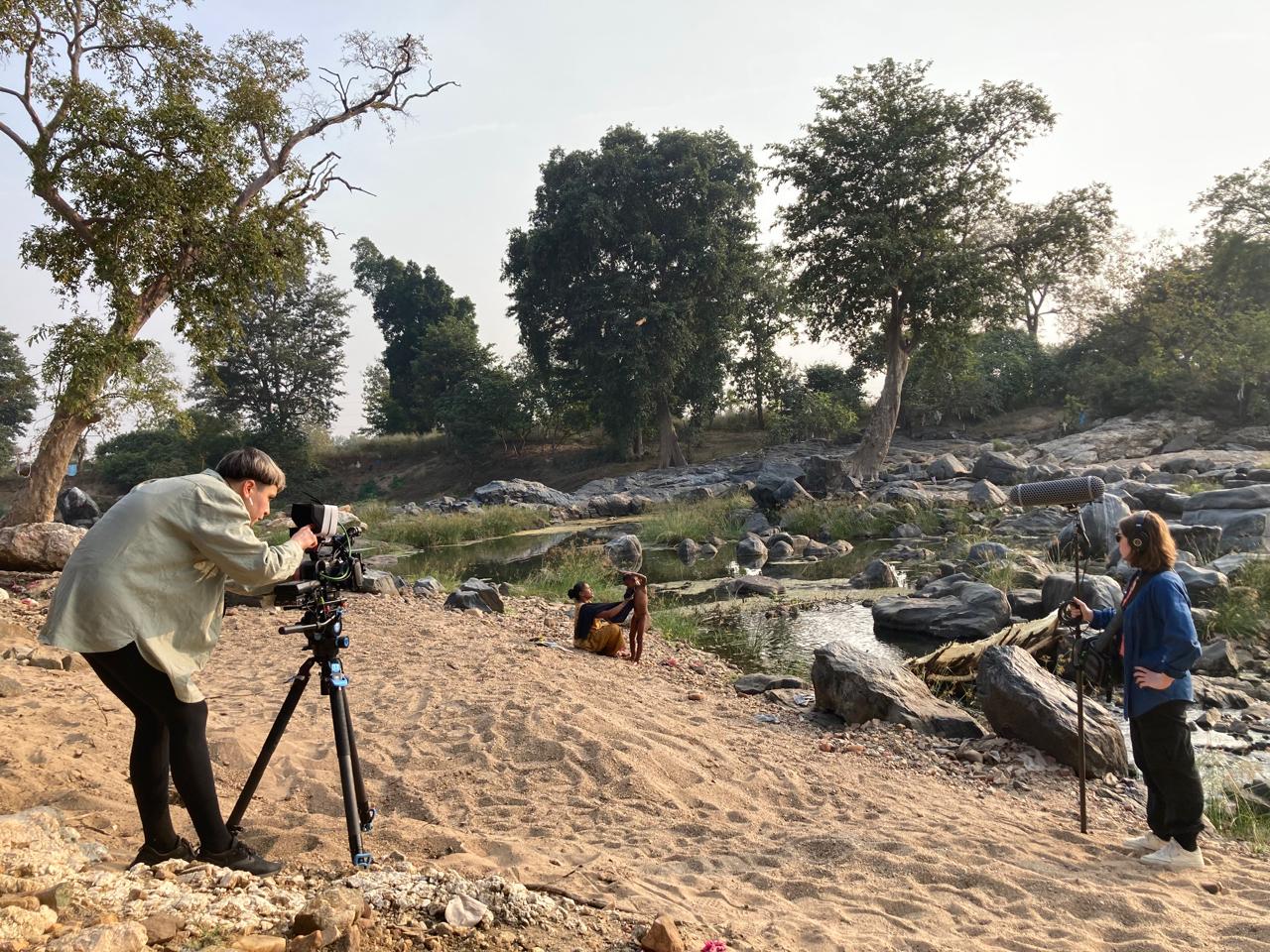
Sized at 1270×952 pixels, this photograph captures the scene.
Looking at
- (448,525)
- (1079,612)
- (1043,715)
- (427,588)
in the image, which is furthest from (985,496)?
(1079,612)

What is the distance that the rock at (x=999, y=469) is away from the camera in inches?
963

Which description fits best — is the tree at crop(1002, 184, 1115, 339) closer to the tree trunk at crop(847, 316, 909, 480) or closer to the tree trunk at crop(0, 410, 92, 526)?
the tree trunk at crop(847, 316, 909, 480)

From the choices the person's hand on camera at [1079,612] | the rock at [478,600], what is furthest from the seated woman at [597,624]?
the person's hand on camera at [1079,612]

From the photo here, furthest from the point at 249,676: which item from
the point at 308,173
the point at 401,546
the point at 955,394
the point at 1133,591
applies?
the point at 955,394

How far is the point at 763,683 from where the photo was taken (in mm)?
8297

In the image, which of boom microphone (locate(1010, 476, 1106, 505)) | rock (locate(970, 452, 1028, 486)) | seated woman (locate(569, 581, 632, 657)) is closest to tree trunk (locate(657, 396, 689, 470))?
rock (locate(970, 452, 1028, 486))

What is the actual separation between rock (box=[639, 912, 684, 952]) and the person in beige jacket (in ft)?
4.58

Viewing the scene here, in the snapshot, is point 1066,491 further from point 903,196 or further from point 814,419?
point 814,419

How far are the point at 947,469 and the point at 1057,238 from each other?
7273 mm

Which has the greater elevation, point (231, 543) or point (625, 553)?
point (231, 543)

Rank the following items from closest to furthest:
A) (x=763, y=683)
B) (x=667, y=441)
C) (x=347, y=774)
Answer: (x=347, y=774) → (x=763, y=683) → (x=667, y=441)

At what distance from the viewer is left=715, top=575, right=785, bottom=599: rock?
44.9 ft

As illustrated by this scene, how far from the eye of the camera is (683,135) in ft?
121

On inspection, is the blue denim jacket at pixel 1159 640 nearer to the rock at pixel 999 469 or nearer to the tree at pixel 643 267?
the rock at pixel 999 469
